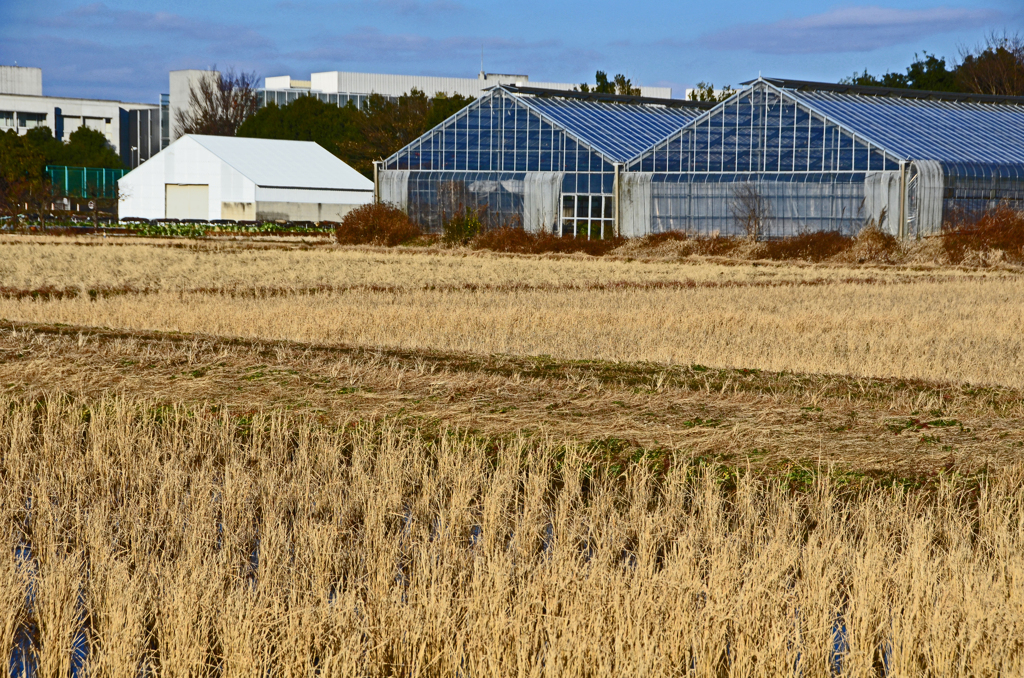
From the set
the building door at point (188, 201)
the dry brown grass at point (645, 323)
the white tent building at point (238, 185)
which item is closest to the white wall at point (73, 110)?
the white tent building at point (238, 185)

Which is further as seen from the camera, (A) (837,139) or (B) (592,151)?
(B) (592,151)

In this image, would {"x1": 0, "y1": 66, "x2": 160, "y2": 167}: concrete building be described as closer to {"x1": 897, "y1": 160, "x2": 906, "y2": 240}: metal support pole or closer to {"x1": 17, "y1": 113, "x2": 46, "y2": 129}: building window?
{"x1": 17, "y1": 113, "x2": 46, "y2": 129}: building window

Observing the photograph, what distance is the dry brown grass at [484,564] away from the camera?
4492 mm

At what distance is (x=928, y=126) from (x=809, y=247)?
332 inches

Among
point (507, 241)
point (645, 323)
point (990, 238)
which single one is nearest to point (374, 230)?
point (507, 241)

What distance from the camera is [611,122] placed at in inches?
1793

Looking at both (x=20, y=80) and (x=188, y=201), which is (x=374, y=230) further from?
(x=20, y=80)

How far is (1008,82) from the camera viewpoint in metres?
69.7

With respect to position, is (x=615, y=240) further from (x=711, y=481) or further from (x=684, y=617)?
(x=684, y=617)

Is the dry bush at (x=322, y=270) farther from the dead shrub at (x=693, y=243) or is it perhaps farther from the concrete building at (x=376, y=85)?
the concrete building at (x=376, y=85)

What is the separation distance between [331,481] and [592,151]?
35.4 m

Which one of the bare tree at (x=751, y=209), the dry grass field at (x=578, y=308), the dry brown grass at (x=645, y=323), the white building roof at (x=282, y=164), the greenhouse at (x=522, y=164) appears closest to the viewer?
the dry brown grass at (x=645, y=323)

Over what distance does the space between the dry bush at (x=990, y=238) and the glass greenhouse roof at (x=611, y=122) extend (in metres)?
12.0

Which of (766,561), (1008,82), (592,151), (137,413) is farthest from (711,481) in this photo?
(1008,82)
